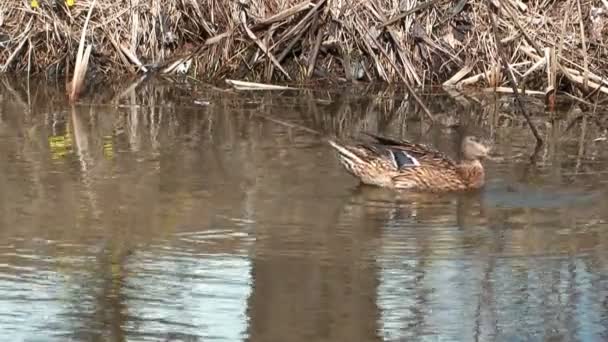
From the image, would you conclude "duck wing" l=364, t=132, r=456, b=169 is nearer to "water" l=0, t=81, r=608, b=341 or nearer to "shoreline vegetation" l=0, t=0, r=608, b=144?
"water" l=0, t=81, r=608, b=341

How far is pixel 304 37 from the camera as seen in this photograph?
13.3 m

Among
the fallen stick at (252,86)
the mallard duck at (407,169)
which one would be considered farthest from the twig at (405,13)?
the mallard duck at (407,169)

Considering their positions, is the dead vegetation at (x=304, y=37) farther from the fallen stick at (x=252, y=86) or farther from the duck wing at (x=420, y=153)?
the duck wing at (x=420, y=153)

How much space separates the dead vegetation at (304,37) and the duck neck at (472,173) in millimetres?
4108

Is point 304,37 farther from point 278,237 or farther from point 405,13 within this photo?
point 278,237

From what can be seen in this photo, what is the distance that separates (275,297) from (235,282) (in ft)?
0.96

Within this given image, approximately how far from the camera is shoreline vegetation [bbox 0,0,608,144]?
12.8m

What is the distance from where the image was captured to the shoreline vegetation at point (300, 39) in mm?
12789

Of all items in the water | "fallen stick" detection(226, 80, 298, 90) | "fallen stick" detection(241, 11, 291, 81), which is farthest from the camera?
"fallen stick" detection(241, 11, 291, 81)

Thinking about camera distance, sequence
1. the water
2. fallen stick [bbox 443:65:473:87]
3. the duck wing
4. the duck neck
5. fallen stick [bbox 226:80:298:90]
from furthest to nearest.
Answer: fallen stick [bbox 443:65:473:87], fallen stick [bbox 226:80:298:90], the duck wing, the duck neck, the water

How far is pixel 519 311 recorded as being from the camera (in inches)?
223

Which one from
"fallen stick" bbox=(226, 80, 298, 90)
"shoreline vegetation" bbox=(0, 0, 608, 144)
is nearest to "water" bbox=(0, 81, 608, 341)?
"fallen stick" bbox=(226, 80, 298, 90)

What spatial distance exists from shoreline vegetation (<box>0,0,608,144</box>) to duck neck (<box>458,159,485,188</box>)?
402cm

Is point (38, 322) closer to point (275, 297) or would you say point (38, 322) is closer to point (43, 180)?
point (275, 297)
